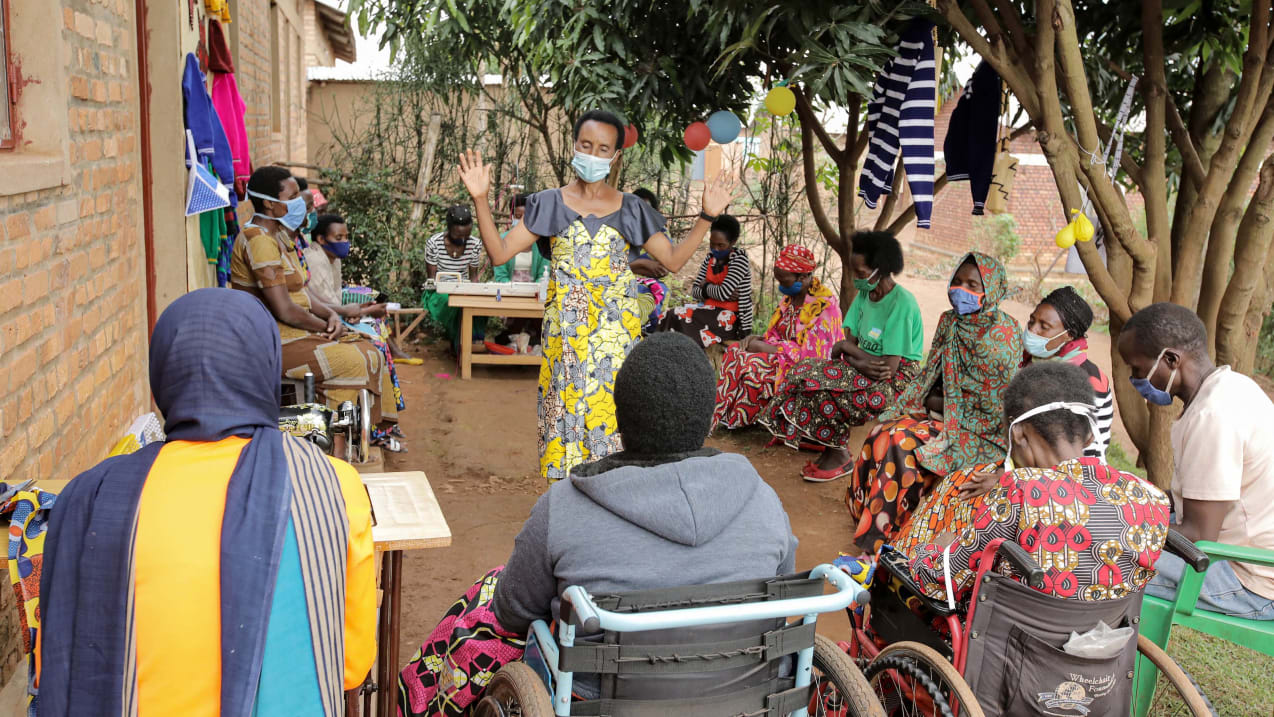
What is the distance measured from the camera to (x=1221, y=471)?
Answer: 3014mm

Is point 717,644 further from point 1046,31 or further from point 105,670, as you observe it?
point 1046,31

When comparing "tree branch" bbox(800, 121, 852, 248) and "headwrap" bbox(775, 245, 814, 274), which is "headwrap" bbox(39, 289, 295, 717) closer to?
"headwrap" bbox(775, 245, 814, 274)

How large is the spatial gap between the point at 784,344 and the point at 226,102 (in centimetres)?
378

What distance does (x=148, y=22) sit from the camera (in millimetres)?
4852

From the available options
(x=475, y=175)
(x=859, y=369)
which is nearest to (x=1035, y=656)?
(x=475, y=175)

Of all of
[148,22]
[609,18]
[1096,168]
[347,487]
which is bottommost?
[347,487]

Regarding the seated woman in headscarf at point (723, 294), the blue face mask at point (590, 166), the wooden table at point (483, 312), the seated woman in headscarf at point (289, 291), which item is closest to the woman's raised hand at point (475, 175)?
the blue face mask at point (590, 166)

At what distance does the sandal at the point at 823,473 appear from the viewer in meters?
6.07

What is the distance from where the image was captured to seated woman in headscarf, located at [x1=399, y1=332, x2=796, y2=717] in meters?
2.00

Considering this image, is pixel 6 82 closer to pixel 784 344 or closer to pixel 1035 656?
pixel 1035 656

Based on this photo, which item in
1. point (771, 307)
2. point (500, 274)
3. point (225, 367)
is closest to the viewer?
point (225, 367)

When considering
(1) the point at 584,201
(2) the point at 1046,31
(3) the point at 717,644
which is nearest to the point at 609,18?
(1) the point at 584,201

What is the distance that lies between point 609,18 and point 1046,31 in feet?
9.30

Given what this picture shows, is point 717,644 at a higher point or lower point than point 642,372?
lower
